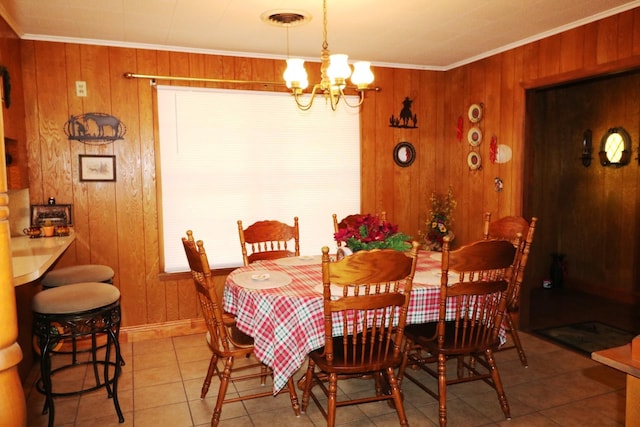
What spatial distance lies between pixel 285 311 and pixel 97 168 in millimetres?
2383

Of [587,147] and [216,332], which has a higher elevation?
[587,147]

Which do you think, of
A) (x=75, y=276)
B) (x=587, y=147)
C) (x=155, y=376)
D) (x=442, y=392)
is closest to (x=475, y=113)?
(x=587, y=147)

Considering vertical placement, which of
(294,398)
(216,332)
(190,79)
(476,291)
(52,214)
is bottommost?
(294,398)

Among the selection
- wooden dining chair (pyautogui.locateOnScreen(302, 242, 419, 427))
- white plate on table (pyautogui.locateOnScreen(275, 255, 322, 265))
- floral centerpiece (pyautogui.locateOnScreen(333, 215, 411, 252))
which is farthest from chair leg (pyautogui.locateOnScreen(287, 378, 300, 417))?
floral centerpiece (pyautogui.locateOnScreen(333, 215, 411, 252))

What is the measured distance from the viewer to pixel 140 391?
304cm

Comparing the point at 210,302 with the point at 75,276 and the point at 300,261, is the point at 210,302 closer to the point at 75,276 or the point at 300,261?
the point at 300,261

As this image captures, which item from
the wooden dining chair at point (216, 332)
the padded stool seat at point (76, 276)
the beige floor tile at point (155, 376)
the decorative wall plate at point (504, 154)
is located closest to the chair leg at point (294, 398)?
the wooden dining chair at point (216, 332)

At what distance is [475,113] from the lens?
447cm

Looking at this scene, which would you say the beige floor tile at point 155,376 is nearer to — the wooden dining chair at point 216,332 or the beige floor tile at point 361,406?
the beige floor tile at point 361,406

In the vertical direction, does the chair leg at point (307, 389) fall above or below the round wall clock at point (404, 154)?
below

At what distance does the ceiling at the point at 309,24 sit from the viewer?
3021 millimetres

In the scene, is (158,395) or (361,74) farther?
(158,395)

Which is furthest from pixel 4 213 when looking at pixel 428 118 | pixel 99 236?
pixel 428 118

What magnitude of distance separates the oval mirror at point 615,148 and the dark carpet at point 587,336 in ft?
5.84
